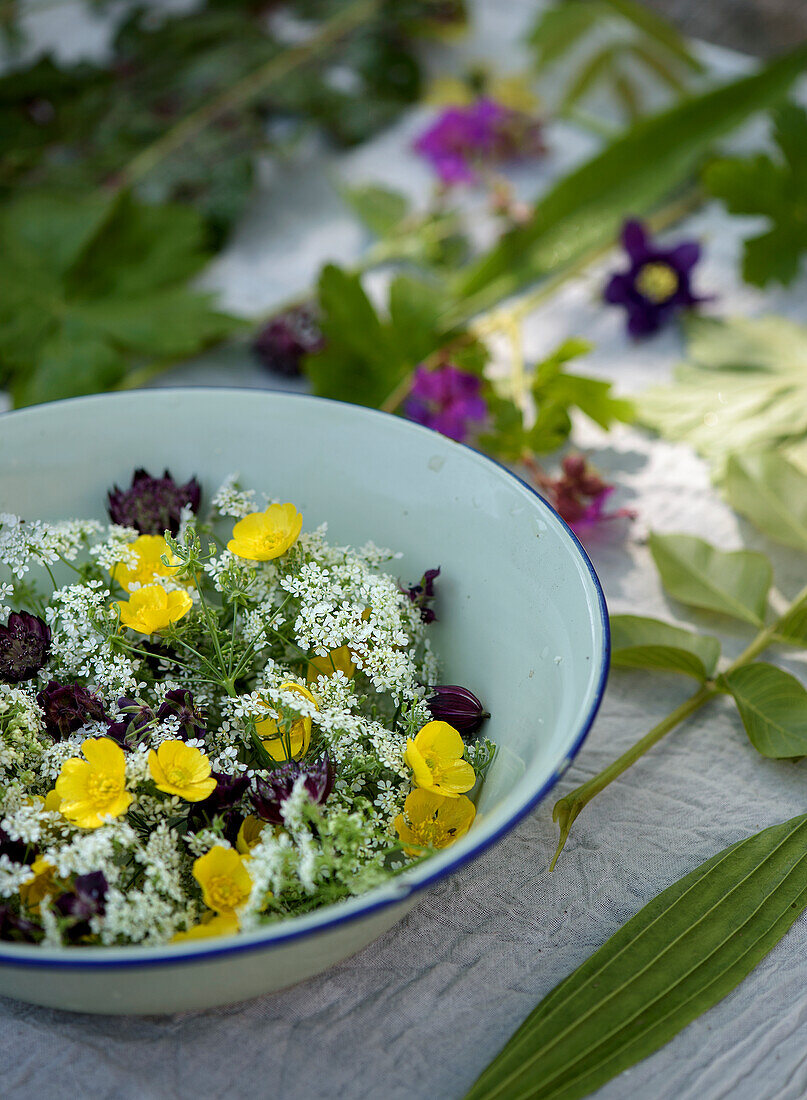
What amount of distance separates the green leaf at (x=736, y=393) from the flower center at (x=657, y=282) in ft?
0.18

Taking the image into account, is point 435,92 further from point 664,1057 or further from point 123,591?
point 664,1057

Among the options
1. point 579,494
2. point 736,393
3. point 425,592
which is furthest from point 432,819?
point 736,393

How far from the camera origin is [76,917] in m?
0.35

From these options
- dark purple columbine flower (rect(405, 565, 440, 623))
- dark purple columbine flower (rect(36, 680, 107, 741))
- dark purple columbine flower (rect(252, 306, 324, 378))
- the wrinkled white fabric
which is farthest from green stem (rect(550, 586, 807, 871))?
dark purple columbine flower (rect(252, 306, 324, 378))

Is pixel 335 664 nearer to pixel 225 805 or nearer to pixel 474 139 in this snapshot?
pixel 225 805

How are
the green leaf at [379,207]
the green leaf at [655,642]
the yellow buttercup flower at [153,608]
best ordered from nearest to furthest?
the yellow buttercup flower at [153,608] → the green leaf at [655,642] → the green leaf at [379,207]

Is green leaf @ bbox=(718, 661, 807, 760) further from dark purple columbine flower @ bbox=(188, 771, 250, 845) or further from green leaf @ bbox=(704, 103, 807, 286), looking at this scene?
green leaf @ bbox=(704, 103, 807, 286)

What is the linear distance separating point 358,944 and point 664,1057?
14 centimetres

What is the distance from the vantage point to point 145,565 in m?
0.50

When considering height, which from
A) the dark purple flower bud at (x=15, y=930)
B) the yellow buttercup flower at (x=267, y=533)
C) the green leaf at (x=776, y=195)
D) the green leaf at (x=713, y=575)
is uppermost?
the green leaf at (x=776, y=195)

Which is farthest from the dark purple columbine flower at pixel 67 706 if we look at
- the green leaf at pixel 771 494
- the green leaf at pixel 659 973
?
the green leaf at pixel 771 494

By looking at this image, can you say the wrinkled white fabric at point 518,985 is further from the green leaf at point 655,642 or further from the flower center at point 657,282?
the flower center at point 657,282

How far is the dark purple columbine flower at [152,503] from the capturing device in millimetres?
534

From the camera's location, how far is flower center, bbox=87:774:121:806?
38 cm
